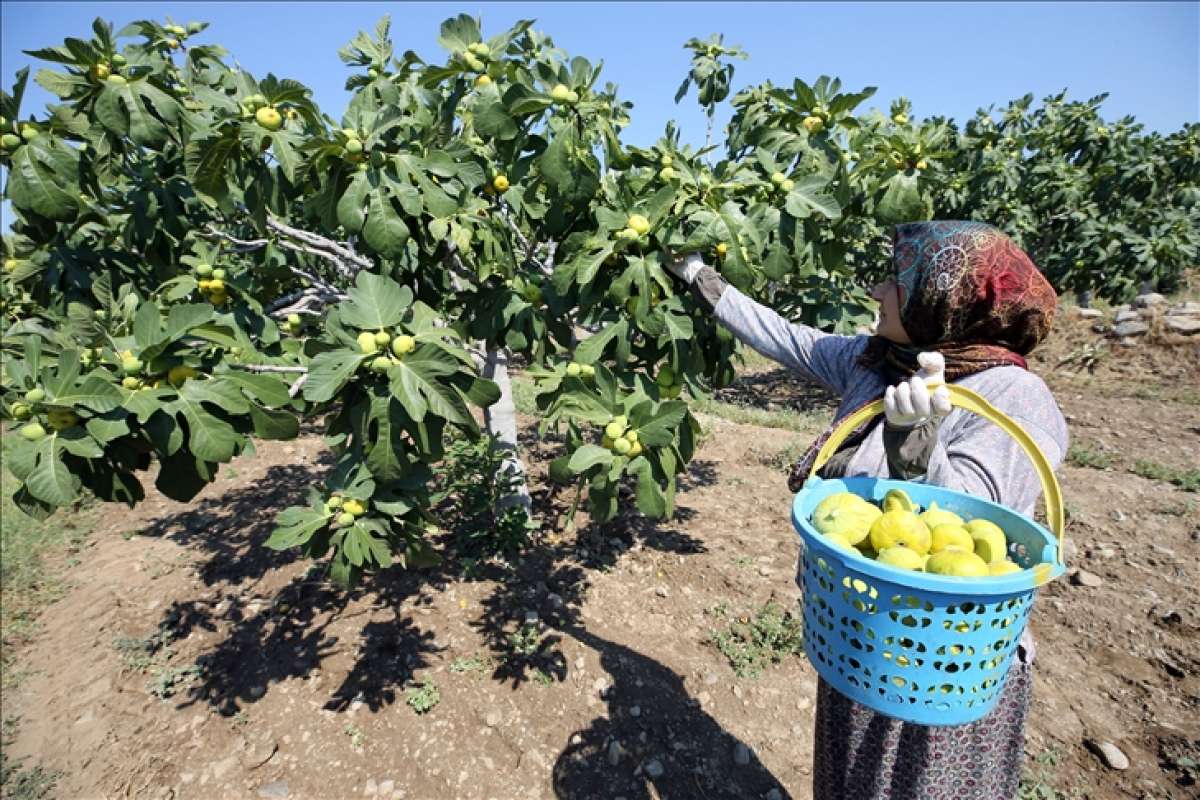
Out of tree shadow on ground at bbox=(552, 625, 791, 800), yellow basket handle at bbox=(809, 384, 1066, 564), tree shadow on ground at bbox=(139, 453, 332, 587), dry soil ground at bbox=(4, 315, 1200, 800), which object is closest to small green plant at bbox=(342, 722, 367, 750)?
dry soil ground at bbox=(4, 315, 1200, 800)

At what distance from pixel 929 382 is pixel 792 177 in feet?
3.96

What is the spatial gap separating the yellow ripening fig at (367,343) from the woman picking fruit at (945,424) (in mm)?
1241

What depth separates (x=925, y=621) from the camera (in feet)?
3.37

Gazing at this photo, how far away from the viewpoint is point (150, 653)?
3.25 meters

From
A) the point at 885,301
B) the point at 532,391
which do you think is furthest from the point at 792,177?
Answer: the point at 532,391

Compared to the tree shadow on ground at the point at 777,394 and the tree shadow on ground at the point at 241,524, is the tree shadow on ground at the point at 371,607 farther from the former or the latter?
the tree shadow on ground at the point at 777,394

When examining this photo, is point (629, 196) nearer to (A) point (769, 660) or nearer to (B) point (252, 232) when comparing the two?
(A) point (769, 660)

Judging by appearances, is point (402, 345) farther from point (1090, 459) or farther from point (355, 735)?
point (1090, 459)

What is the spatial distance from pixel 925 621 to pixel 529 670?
2325mm

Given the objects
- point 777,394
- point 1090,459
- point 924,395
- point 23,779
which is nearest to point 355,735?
point 23,779

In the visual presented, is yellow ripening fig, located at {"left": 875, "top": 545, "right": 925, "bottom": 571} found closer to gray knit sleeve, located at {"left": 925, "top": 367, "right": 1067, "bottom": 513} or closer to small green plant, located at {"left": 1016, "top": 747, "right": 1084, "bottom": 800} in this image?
gray knit sleeve, located at {"left": 925, "top": 367, "right": 1067, "bottom": 513}

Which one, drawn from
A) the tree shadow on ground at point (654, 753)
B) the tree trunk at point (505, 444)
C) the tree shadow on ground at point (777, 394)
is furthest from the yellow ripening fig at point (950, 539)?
the tree shadow on ground at point (777, 394)

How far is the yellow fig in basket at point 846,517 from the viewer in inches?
45.6

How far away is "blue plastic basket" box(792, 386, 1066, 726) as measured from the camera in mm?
990
